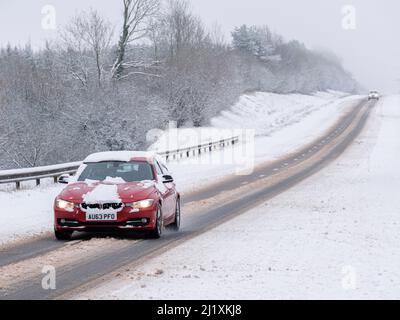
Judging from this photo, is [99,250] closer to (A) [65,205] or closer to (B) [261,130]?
(A) [65,205]

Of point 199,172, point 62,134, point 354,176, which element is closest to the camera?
point 354,176

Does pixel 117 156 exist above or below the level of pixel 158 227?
above

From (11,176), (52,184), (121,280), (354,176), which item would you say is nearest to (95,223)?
(121,280)

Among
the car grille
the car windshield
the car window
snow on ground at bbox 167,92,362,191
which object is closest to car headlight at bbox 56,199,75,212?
the car grille

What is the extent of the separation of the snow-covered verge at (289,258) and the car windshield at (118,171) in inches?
68.5

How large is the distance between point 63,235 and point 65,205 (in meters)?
0.71

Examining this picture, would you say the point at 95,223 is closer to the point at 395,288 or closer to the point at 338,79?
the point at 395,288

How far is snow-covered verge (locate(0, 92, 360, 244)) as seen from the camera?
54.5 ft

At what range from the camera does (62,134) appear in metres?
44.3

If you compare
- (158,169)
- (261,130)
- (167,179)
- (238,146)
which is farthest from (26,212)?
(261,130)

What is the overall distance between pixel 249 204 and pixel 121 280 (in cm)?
1069

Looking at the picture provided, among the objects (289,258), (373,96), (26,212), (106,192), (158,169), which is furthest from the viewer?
(373,96)

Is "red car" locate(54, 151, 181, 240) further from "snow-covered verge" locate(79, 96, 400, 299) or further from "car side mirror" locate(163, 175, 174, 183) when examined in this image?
"snow-covered verge" locate(79, 96, 400, 299)

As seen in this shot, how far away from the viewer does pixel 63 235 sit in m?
12.3
